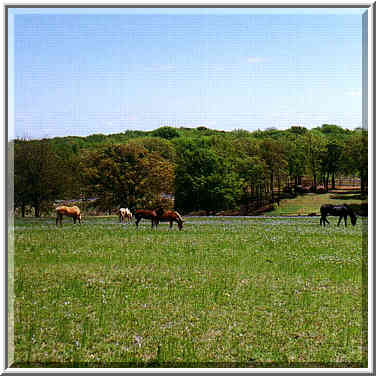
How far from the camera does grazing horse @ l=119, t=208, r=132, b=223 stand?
564cm

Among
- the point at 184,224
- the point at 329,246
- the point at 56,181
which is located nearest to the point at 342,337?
the point at 329,246

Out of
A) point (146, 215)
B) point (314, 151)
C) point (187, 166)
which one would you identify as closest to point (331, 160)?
point (314, 151)

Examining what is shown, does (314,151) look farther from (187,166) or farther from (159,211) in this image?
(159,211)

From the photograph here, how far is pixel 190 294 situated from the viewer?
5.31 m

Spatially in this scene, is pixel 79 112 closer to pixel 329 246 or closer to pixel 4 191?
pixel 4 191

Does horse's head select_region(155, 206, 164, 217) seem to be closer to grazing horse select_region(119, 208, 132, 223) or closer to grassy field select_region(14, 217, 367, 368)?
grassy field select_region(14, 217, 367, 368)

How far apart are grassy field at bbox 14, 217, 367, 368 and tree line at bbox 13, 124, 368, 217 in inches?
11.4

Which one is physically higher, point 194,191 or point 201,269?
point 194,191

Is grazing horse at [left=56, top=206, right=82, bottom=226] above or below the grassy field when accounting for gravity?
above

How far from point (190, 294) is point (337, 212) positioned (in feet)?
6.65

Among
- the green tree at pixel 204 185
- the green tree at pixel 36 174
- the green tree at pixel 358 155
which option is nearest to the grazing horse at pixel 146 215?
the green tree at pixel 204 185

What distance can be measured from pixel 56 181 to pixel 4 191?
0.78m

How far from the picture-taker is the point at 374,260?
5.13 m

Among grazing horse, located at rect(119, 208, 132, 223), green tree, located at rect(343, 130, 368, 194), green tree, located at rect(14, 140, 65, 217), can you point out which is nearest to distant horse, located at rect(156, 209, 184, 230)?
grazing horse, located at rect(119, 208, 132, 223)
